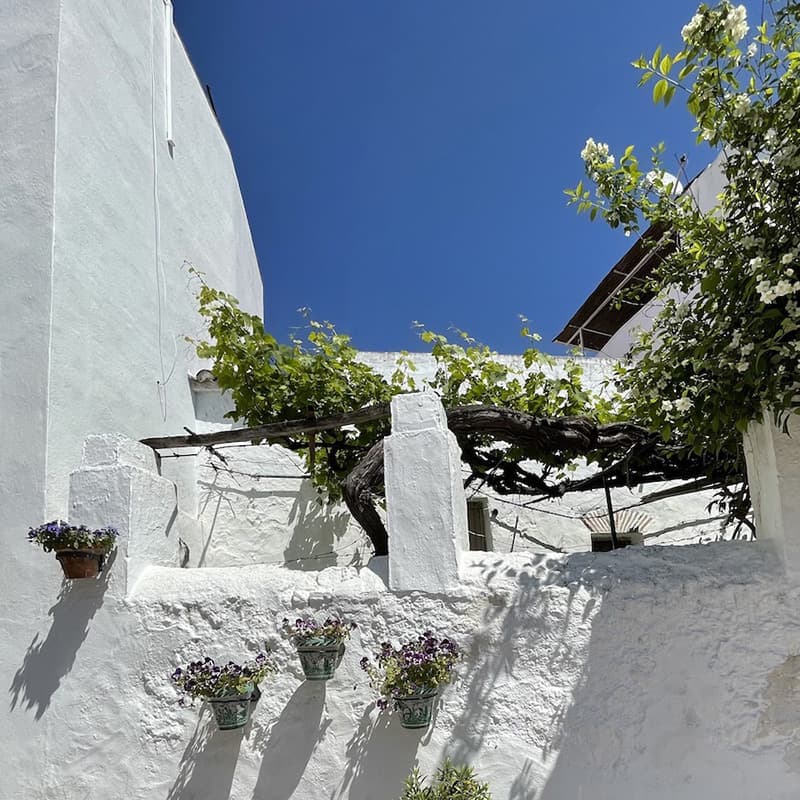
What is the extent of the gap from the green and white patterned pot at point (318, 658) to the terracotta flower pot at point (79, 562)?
134cm

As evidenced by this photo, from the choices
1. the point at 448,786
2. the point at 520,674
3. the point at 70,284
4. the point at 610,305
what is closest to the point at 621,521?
the point at 520,674

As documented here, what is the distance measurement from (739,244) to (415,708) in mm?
2936

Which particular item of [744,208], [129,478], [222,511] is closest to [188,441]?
[129,478]

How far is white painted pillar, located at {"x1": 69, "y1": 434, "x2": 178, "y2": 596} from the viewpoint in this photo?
429cm

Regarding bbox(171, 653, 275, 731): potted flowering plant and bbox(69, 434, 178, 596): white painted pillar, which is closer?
bbox(171, 653, 275, 731): potted flowering plant

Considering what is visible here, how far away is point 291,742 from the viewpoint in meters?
3.95

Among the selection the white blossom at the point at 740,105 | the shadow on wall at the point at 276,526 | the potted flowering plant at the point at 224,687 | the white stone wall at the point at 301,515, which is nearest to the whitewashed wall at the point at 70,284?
the white stone wall at the point at 301,515

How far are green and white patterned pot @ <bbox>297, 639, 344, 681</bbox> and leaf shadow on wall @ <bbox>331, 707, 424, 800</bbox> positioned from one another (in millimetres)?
381

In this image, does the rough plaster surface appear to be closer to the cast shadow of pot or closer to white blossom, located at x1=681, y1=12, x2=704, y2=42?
the cast shadow of pot

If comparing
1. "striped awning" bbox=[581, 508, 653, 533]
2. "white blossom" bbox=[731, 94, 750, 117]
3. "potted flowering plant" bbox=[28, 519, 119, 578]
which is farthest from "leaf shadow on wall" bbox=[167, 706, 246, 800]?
"striped awning" bbox=[581, 508, 653, 533]

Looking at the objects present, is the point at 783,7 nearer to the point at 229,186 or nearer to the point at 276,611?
the point at 276,611

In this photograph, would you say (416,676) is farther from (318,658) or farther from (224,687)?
(224,687)

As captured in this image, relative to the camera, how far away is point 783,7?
11.3ft

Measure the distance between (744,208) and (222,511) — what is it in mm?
5756
